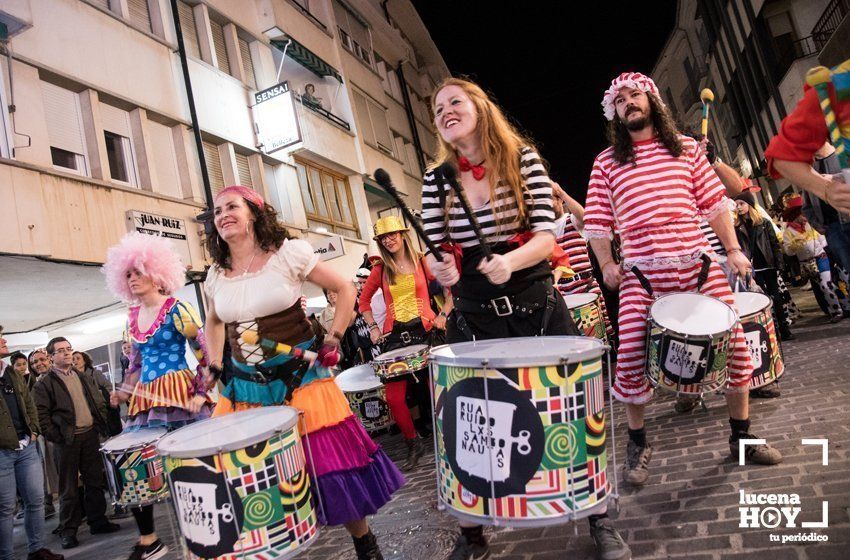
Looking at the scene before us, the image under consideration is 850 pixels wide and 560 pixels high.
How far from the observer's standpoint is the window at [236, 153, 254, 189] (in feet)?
47.4

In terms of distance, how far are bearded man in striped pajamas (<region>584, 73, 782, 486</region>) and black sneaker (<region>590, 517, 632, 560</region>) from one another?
1.00m

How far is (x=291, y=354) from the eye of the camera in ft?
9.86

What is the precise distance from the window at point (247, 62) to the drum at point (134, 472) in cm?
1281

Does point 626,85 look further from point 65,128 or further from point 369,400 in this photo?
point 65,128

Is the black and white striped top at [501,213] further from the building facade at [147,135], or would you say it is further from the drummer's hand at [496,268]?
the building facade at [147,135]

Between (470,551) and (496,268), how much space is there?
54.8 inches

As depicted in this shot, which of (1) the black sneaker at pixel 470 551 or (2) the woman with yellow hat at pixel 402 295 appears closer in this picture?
(1) the black sneaker at pixel 470 551

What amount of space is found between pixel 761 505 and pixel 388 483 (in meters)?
1.82

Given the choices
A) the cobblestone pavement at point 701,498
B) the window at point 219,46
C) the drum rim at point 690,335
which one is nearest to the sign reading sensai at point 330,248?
the window at point 219,46

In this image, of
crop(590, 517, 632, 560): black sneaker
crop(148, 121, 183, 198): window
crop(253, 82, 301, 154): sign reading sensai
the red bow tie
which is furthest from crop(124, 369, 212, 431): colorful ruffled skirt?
crop(253, 82, 301, 154): sign reading sensai

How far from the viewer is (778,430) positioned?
4070 mm

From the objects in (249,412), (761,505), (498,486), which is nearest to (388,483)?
(249,412)

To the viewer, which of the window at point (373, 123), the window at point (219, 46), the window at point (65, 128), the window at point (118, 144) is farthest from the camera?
the window at point (373, 123)

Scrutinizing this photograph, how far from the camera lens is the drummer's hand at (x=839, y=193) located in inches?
91.7
